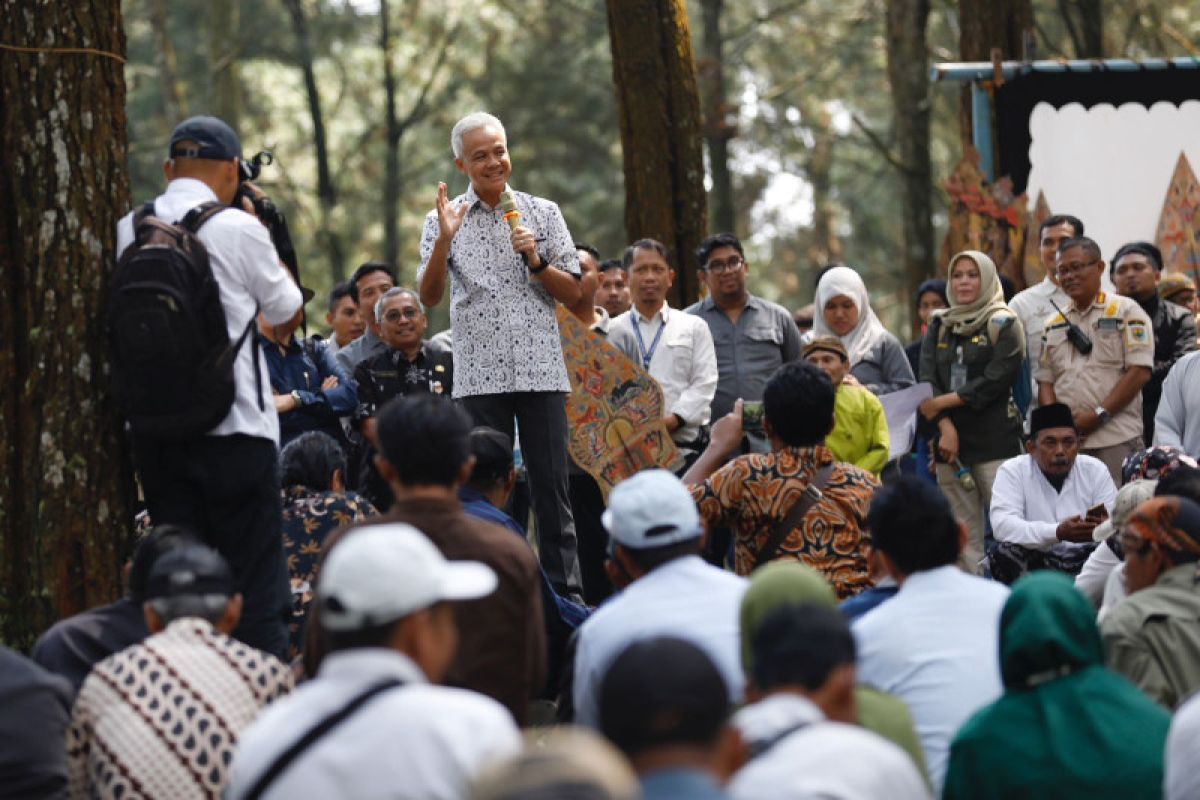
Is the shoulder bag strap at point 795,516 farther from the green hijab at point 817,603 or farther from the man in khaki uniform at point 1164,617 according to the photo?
the green hijab at point 817,603

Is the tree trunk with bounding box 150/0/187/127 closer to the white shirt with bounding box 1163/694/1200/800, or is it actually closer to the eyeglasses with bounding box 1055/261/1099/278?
the eyeglasses with bounding box 1055/261/1099/278

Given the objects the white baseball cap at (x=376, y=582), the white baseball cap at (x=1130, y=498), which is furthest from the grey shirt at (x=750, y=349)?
the white baseball cap at (x=376, y=582)

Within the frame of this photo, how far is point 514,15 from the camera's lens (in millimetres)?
33969

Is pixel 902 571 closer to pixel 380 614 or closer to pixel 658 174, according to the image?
pixel 380 614

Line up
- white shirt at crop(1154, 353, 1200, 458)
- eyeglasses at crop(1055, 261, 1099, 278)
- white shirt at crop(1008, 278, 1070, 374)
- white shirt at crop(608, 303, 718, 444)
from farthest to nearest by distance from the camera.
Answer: white shirt at crop(1008, 278, 1070, 374) < eyeglasses at crop(1055, 261, 1099, 278) < white shirt at crop(608, 303, 718, 444) < white shirt at crop(1154, 353, 1200, 458)

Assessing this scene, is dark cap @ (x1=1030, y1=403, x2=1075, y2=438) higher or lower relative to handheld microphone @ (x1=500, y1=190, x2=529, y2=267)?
lower

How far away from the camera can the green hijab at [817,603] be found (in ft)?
16.1

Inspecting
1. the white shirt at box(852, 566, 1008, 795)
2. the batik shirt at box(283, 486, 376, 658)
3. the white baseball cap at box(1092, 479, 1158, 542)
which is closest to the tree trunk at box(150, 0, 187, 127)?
the batik shirt at box(283, 486, 376, 658)

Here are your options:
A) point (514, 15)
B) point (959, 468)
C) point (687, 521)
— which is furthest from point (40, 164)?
point (514, 15)

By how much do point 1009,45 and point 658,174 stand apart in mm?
6492

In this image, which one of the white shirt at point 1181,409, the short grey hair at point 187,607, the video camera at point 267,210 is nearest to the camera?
the short grey hair at point 187,607

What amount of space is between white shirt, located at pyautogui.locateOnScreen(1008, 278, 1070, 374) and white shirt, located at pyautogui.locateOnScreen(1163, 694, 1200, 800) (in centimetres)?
731

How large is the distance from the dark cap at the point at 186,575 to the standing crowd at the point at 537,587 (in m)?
0.01

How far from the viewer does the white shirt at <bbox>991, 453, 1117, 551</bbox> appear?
10156 mm
